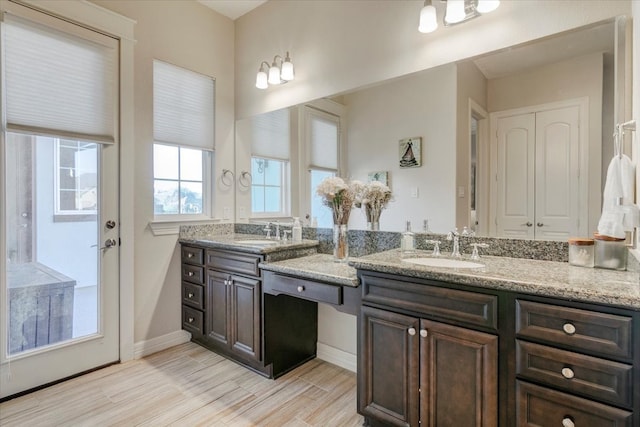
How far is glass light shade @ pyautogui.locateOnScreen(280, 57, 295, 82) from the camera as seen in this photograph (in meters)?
2.60

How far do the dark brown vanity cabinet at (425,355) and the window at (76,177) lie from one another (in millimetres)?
2020

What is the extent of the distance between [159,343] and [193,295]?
1.53ft

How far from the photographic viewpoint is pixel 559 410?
1.17 meters

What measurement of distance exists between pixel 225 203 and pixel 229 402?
5.59 ft

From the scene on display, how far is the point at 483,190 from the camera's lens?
1845mm

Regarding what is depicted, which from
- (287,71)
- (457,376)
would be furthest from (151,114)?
(457,376)

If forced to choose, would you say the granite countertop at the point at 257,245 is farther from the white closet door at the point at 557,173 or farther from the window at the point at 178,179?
the white closet door at the point at 557,173

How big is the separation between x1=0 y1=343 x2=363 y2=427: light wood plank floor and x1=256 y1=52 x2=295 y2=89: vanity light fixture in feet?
7.28

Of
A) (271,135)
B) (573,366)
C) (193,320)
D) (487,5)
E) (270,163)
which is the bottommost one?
(193,320)

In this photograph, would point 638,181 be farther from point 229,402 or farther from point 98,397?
point 98,397

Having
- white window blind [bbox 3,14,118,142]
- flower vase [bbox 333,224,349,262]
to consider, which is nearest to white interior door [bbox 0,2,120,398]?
white window blind [bbox 3,14,118,142]

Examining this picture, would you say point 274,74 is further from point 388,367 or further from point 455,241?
point 388,367

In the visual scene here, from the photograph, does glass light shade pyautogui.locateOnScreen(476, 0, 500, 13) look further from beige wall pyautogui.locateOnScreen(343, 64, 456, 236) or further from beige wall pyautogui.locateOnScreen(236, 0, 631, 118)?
beige wall pyautogui.locateOnScreen(343, 64, 456, 236)

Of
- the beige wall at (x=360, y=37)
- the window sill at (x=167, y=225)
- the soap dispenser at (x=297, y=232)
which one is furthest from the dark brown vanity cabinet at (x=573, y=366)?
Result: the window sill at (x=167, y=225)
